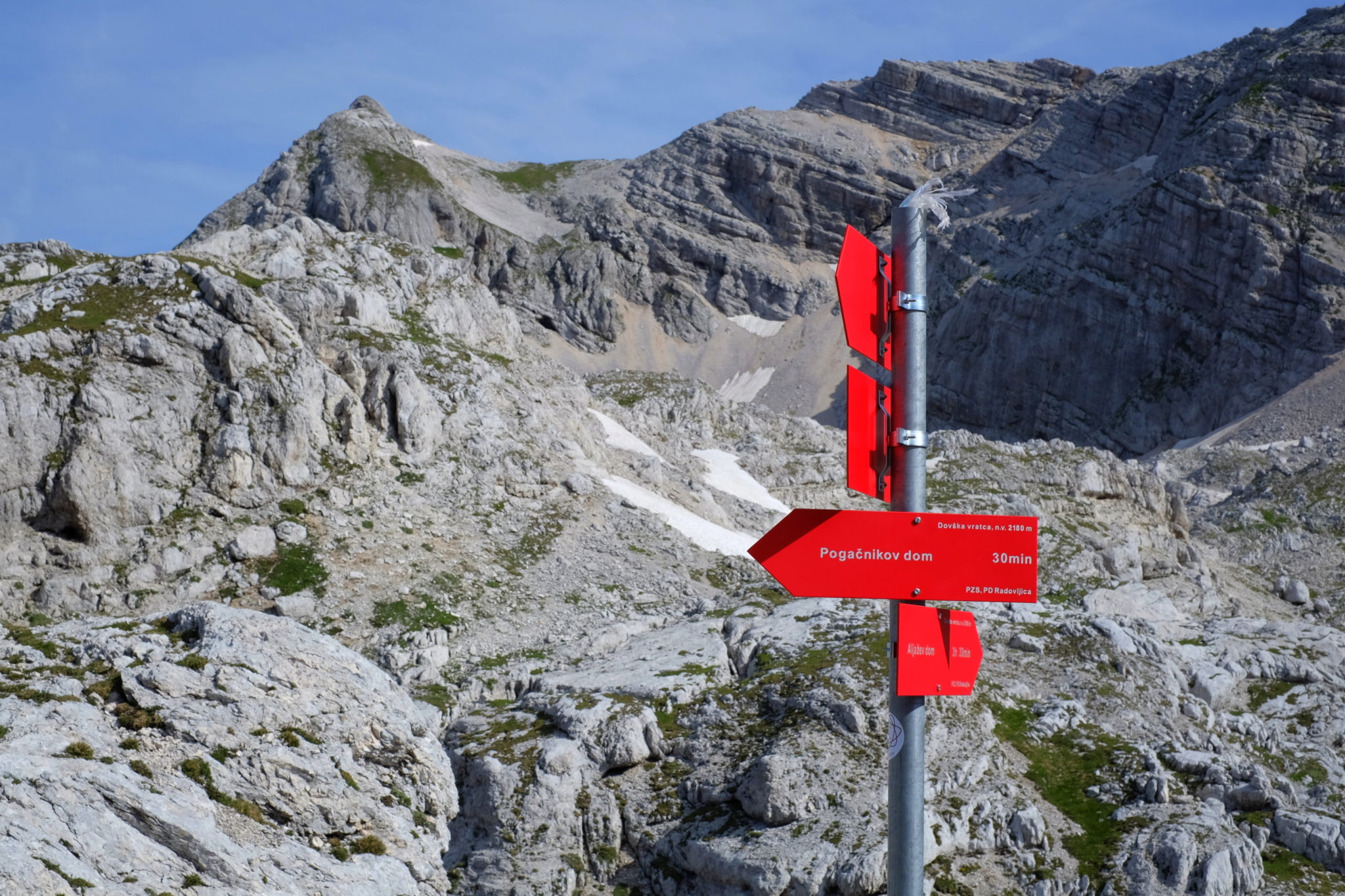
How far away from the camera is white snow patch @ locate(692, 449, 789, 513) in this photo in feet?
171

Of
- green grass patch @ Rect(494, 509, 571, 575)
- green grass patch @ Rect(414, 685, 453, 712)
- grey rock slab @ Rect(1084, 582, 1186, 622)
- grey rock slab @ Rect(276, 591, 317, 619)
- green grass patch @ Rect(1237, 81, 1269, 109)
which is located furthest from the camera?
green grass patch @ Rect(1237, 81, 1269, 109)

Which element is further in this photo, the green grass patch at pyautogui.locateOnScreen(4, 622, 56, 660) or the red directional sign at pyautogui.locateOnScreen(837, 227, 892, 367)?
the green grass patch at pyautogui.locateOnScreen(4, 622, 56, 660)

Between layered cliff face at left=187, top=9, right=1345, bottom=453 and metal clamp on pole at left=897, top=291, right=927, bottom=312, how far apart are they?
4475 inches

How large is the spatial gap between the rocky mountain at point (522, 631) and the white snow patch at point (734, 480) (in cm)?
46

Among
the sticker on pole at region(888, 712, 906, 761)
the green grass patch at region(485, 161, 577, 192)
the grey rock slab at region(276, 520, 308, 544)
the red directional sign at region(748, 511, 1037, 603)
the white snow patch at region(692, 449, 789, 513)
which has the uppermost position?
the green grass patch at region(485, 161, 577, 192)

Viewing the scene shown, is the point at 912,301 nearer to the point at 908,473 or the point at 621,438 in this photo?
the point at 908,473

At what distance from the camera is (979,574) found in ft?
20.6

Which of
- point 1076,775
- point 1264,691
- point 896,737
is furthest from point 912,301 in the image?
point 1264,691

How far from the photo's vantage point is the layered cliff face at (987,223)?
365 ft

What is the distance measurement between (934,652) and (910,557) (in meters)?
0.60

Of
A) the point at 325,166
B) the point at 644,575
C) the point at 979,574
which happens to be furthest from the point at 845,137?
the point at 979,574

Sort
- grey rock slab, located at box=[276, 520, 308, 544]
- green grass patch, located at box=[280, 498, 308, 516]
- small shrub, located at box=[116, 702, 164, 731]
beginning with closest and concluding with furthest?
small shrub, located at box=[116, 702, 164, 731]
grey rock slab, located at box=[276, 520, 308, 544]
green grass patch, located at box=[280, 498, 308, 516]

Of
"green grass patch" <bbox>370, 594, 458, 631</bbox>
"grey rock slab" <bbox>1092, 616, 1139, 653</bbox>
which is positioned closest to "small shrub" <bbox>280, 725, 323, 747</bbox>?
"green grass patch" <bbox>370, 594, 458, 631</bbox>

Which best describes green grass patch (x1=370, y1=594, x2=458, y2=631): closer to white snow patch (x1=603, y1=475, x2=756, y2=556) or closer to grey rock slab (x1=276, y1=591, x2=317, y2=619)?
grey rock slab (x1=276, y1=591, x2=317, y2=619)
